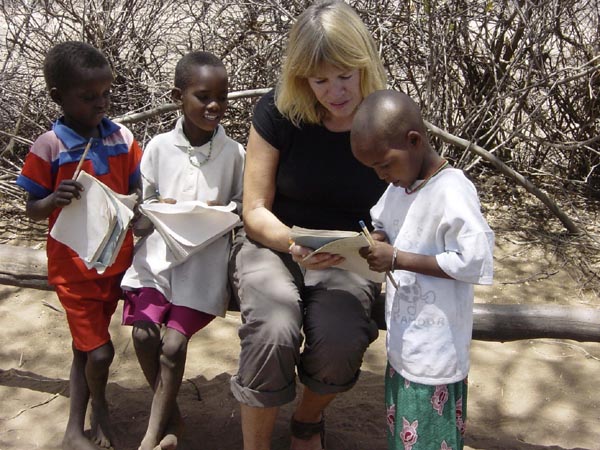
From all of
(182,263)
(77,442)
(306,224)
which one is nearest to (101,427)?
(77,442)

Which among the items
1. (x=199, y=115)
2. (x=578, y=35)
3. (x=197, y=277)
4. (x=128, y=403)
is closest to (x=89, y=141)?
(x=199, y=115)

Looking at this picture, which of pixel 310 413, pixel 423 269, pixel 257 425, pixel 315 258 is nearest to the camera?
pixel 423 269

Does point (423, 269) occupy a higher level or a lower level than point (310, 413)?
higher

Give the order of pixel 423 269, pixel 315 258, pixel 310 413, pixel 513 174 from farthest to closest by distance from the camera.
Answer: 1. pixel 513 174
2. pixel 310 413
3. pixel 315 258
4. pixel 423 269

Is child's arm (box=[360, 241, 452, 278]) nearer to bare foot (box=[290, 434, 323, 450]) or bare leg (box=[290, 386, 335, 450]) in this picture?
bare leg (box=[290, 386, 335, 450])

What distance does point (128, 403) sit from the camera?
127 inches

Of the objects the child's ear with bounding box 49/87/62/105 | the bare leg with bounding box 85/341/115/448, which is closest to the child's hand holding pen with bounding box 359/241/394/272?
the bare leg with bounding box 85/341/115/448

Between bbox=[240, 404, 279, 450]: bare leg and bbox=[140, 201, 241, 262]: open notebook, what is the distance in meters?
0.58

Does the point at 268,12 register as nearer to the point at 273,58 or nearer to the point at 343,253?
the point at 273,58

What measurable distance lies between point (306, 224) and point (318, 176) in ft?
0.61

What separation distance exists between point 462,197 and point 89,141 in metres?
1.30

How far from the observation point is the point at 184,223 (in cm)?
263

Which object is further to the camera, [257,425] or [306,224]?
→ [306,224]

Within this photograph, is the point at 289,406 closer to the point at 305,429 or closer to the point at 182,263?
the point at 305,429
